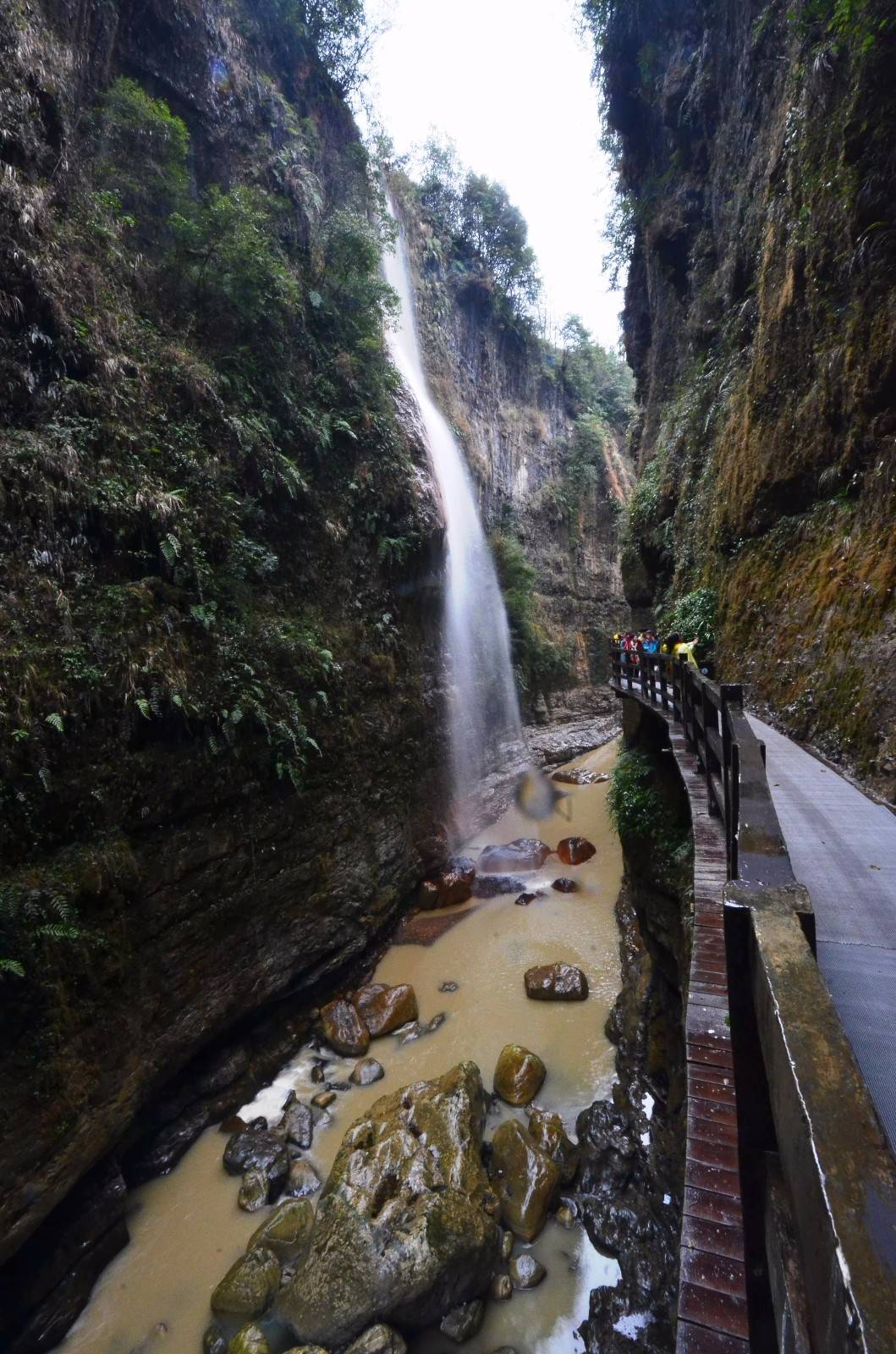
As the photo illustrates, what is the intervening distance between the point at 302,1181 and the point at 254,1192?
1.85ft

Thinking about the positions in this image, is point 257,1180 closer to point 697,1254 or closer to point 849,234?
point 697,1254

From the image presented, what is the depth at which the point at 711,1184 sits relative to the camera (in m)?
1.90

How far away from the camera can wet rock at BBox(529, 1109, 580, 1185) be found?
690 centimetres

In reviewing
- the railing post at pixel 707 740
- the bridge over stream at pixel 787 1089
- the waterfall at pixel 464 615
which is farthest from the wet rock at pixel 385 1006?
the bridge over stream at pixel 787 1089

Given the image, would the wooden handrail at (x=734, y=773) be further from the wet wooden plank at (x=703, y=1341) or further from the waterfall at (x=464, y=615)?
the waterfall at (x=464, y=615)

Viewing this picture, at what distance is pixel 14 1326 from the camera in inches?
223

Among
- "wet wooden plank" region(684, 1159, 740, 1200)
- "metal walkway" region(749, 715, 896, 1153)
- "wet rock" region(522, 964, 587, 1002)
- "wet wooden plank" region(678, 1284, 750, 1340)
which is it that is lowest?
"wet rock" region(522, 964, 587, 1002)

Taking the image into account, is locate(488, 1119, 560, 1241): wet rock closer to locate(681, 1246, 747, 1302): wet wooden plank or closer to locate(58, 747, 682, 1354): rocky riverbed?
locate(58, 747, 682, 1354): rocky riverbed

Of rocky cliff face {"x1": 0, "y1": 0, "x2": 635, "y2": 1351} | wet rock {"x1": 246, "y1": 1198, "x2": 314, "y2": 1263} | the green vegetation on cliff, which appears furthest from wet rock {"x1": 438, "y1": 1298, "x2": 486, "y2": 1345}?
the green vegetation on cliff

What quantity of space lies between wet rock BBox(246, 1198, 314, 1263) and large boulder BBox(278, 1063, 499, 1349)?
430mm

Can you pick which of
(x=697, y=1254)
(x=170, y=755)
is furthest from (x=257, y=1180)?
(x=697, y=1254)

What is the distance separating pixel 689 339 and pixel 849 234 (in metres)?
10.4

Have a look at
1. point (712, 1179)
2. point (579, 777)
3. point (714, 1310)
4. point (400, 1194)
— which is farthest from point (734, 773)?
point (579, 777)

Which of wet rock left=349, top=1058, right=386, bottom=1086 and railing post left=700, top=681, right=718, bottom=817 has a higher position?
railing post left=700, top=681, right=718, bottom=817
